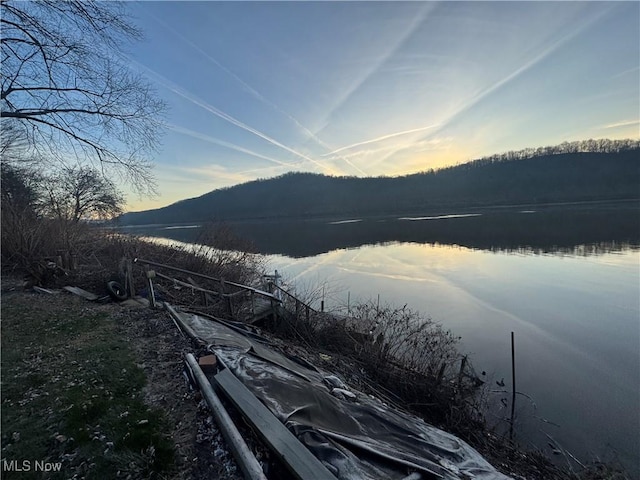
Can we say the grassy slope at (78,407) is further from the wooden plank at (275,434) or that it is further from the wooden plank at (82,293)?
the wooden plank at (82,293)

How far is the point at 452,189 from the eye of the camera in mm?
114500

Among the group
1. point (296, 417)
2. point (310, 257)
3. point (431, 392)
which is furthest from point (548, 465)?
point (310, 257)

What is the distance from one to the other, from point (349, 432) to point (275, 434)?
1.04 m

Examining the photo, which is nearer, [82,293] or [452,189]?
[82,293]

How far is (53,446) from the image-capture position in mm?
3031

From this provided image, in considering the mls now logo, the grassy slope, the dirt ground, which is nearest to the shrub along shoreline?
the grassy slope

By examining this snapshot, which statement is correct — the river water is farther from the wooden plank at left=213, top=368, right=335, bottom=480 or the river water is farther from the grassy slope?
the grassy slope

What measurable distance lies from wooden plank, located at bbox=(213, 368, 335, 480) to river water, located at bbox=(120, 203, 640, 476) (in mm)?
6148

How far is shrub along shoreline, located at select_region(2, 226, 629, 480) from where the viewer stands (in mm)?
5582

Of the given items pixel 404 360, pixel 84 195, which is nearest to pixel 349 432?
pixel 404 360

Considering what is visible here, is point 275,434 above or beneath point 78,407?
above

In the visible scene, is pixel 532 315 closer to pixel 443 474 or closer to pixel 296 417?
pixel 443 474

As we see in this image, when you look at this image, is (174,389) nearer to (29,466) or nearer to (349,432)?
(29,466)

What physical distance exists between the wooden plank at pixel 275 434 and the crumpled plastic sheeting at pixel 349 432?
158mm
